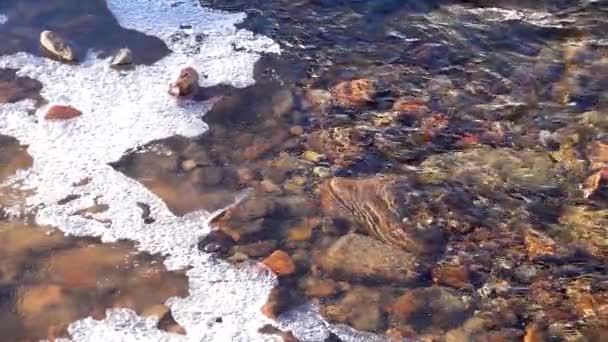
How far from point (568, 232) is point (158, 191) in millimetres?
1637

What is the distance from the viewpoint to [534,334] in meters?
2.75

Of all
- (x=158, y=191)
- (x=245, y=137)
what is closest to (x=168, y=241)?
(x=158, y=191)

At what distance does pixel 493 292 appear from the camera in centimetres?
290

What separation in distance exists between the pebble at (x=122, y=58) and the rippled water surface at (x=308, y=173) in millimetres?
47

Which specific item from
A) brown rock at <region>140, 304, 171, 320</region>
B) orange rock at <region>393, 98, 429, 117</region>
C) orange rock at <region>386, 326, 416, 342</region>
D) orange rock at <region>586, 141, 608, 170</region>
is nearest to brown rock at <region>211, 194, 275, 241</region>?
brown rock at <region>140, 304, 171, 320</region>

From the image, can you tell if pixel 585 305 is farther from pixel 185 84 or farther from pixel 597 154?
pixel 185 84

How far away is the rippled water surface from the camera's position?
114 inches

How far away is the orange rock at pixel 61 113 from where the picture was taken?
3781mm

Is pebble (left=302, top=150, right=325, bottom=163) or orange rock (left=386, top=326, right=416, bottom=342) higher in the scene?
pebble (left=302, top=150, right=325, bottom=163)

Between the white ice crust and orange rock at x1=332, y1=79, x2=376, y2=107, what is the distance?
1.57 feet

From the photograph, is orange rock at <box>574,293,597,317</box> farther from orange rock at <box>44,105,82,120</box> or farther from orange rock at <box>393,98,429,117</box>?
orange rock at <box>44,105,82,120</box>

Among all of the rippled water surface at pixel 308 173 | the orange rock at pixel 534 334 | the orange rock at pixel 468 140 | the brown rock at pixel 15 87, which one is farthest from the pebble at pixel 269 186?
the brown rock at pixel 15 87

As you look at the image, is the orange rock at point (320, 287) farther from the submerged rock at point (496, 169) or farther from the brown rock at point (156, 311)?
the submerged rock at point (496, 169)

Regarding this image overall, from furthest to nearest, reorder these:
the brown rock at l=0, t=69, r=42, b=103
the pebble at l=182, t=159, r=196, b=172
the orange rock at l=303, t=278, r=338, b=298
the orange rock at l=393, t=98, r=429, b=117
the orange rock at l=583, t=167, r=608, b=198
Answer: the brown rock at l=0, t=69, r=42, b=103, the orange rock at l=393, t=98, r=429, b=117, the pebble at l=182, t=159, r=196, b=172, the orange rock at l=583, t=167, r=608, b=198, the orange rock at l=303, t=278, r=338, b=298
